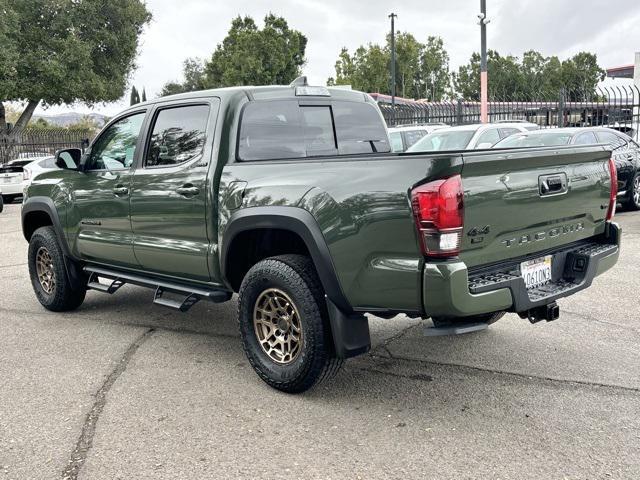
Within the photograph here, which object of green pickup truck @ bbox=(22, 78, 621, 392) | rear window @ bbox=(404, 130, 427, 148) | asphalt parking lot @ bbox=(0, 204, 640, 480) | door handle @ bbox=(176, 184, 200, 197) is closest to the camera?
asphalt parking lot @ bbox=(0, 204, 640, 480)

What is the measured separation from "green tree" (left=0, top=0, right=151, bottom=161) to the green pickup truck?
2335 cm

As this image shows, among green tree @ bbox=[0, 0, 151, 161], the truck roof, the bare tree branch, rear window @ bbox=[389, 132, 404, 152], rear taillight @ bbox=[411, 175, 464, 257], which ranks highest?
green tree @ bbox=[0, 0, 151, 161]

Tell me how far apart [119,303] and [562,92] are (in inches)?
559

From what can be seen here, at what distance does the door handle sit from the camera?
14.5 feet

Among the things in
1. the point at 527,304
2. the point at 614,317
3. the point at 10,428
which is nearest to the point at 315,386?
the point at 527,304

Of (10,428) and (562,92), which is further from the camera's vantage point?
(562,92)

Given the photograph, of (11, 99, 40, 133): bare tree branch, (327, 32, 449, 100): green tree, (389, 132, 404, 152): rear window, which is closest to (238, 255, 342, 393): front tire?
(389, 132, 404, 152): rear window

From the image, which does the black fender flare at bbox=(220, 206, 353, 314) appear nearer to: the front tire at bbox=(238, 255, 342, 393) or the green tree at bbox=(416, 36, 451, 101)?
the front tire at bbox=(238, 255, 342, 393)

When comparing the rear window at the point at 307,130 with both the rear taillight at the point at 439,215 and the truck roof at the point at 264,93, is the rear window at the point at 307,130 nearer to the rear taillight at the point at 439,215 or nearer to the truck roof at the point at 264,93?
the truck roof at the point at 264,93

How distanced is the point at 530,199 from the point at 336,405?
1657mm

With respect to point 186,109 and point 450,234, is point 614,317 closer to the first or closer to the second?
point 450,234

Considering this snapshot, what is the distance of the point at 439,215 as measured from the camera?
3.19 metres

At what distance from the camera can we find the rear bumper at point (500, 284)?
321cm

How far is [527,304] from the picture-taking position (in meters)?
3.55
